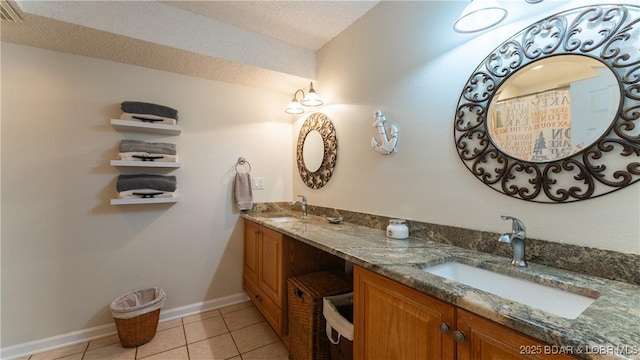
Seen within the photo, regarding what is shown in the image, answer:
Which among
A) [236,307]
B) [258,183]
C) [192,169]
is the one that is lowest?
[236,307]

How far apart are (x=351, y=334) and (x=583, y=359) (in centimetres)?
86

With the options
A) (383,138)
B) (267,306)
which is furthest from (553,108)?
(267,306)

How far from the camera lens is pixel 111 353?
178cm

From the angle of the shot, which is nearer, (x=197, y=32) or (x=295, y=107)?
(x=197, y=32)

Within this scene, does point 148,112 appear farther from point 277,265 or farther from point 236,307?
point 236,307

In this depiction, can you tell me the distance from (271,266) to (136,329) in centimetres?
106

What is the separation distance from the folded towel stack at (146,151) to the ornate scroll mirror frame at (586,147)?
7.28ft

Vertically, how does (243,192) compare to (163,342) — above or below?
above

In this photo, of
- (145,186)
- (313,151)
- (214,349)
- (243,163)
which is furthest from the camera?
(243,163)

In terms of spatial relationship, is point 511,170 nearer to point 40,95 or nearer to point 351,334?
point 351,334

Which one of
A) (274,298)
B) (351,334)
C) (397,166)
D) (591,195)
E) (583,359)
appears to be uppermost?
(397,166)

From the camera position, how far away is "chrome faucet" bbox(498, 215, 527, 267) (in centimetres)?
103

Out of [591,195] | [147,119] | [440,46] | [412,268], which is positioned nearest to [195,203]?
[147,119]

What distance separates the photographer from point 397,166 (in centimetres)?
167
